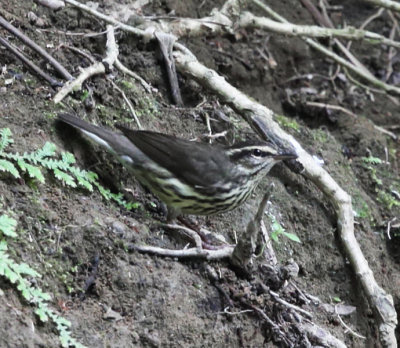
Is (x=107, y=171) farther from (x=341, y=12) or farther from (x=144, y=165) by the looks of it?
(x=341, y=12)

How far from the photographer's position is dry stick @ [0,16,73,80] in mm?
5281

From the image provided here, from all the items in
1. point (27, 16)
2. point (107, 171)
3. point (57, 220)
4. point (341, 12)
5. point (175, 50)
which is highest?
point (341, 12)

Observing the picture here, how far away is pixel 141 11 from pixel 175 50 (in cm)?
61

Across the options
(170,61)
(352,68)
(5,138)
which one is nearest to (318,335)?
(5,138)

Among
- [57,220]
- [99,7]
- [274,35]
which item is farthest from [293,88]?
[57,220]

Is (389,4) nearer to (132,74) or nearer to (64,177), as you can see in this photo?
(132,74)

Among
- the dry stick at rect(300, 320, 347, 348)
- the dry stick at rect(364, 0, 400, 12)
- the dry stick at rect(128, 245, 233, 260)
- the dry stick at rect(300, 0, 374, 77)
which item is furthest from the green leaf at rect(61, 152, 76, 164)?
the dry stick at rect(300, 0, 374, 77)

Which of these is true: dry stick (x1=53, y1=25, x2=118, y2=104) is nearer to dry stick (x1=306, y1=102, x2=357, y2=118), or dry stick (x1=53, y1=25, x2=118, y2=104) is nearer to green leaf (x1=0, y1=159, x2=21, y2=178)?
green leaf (x1=0, y1=159, x2=21, y2=178)

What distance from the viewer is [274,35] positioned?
26.7 ft

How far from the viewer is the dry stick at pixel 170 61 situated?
619 cm

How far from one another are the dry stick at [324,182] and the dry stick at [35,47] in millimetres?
1338

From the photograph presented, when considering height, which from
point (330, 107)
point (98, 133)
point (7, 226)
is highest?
point (330, 107)

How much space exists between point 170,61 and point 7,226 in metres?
2.98

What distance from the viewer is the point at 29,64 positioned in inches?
204
